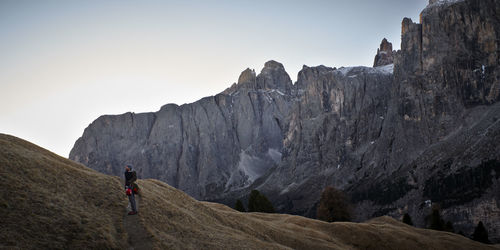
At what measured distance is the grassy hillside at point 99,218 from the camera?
77.5 feet

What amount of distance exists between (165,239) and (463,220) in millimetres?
140296

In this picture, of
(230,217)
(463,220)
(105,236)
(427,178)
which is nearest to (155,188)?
(230,217)

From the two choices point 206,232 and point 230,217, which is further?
point 230,217

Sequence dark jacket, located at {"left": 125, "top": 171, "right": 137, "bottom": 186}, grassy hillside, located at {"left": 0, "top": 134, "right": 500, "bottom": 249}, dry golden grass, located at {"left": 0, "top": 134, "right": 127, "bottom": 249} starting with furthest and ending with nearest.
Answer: dark jacket, located at {"left": 125, "top": 171, "right": 137, "bottom": 186} → grassy hillside, located at {"left": 0, "top": 134, "right": 500, "bottom": 249} → dry golden grass, located at {"left": 0, "top": 134, "right": 127, "bottom": 249}

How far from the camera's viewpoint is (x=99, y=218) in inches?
1067

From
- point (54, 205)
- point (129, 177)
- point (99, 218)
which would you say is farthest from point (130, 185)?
point (54, 205)

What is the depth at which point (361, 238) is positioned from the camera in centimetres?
4741

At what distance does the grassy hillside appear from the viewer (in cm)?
2361

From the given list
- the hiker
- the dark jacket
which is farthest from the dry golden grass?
the dark jacket

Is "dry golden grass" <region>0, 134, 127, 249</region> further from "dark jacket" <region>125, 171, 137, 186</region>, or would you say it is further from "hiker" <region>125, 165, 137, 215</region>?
"dark jacket" <region>125, 171, 137, 186</region>

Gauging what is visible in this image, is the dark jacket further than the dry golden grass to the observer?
Yes

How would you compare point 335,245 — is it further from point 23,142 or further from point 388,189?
point 388,189

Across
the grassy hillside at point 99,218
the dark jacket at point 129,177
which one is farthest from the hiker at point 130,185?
the grassy hillside at point 99,218

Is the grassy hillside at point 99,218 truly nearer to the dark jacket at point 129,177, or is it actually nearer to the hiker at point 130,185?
the hiker at point 130,185
